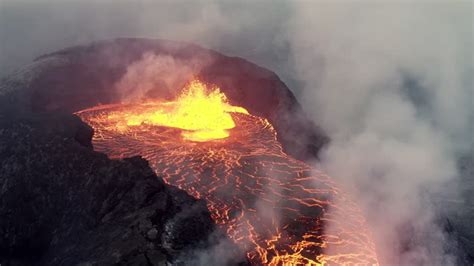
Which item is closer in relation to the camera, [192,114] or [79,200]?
[79,200]

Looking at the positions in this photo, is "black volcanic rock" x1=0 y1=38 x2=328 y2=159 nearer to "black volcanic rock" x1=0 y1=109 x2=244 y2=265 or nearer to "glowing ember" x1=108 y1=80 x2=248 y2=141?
"glowing ember" x1=108 y1=80 x2=248 y2=141

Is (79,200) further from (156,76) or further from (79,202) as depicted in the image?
(156,76)

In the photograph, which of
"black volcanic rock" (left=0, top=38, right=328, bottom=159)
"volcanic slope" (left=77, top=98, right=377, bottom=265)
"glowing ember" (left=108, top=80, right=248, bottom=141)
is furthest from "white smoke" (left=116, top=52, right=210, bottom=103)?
"volcanic slope" (left=77, top=98, right=377, bottom=265)

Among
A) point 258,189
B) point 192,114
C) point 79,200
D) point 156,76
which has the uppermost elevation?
point 156,76

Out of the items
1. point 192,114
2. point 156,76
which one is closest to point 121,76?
point 156,76

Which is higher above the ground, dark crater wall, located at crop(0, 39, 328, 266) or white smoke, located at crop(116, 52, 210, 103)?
white smoke, located at crop(116, 52, 210, 103)

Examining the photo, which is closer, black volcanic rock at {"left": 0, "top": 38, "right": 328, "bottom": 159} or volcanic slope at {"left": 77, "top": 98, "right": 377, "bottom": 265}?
→ volcanic slope at {"left": 77, "top": 98, "right": 377, "bottom": 265}

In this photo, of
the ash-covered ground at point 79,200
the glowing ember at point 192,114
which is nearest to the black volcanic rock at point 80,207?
the ash-covered ground at point 79,200
